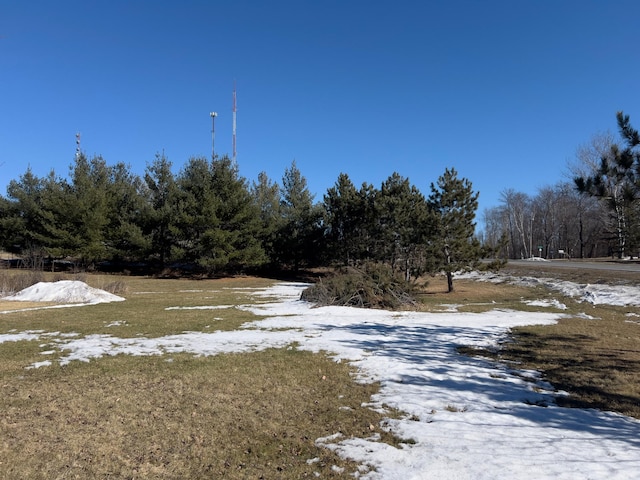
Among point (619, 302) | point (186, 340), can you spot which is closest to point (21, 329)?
point (186, 340)

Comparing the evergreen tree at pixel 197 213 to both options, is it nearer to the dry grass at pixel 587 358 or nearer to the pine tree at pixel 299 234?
the pine tree at pixel 299 234

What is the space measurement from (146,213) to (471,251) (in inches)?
982

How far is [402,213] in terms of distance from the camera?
2670cm

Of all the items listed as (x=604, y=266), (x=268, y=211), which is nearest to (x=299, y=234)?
(x=268, y=211)

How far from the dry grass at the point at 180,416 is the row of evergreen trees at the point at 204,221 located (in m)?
18.3

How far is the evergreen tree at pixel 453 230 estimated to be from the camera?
2188cm

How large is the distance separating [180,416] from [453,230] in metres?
19.6

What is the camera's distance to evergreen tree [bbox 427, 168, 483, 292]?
2188 cm

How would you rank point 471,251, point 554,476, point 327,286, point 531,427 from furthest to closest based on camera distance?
point 471,251 → point 327,286 → point 531,427 → point 554,476

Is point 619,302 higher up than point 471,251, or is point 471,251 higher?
point 471,251

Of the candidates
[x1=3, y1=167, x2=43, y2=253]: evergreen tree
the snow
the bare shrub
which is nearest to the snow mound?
the snow

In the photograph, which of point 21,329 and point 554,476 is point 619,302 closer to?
point 554,476

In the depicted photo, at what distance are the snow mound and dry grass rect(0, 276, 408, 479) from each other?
8.76m

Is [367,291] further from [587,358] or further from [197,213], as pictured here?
[197,213]
